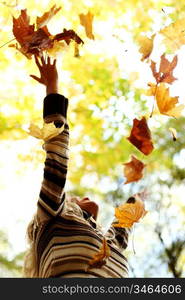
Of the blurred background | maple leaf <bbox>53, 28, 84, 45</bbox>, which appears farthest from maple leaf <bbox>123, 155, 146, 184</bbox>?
the blurred background

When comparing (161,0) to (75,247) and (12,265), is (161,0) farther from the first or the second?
(12,265)

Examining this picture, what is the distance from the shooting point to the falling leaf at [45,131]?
117 centimetres

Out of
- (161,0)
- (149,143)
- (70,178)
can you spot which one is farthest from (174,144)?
(149,143)

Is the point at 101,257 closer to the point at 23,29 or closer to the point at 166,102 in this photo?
the point at 166,102

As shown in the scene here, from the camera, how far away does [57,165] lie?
1.26 meters

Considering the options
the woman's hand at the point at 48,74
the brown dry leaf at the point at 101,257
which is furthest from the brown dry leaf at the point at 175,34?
the brown dry leaf at the point at 101,257

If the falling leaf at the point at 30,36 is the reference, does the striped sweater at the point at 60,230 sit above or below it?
below

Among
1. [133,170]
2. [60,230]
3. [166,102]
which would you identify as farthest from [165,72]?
[60,230]

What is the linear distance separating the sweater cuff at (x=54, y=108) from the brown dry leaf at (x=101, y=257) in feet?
1.28

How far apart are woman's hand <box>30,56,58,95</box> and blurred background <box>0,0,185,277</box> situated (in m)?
0.76

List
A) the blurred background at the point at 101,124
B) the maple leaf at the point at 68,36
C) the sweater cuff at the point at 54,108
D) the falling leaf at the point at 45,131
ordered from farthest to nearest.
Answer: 1. the blurred background at the point at 101,124
2. the maple leaf at the point at 68,36
3. the sweater cuff at the point at 54,108
4. the falling leaf at the point at 45,131

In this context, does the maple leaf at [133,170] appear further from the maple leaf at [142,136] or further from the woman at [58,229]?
the woman at [58,229]

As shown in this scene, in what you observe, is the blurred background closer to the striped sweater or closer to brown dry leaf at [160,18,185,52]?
brown dry leaf at [160,18,185,52]

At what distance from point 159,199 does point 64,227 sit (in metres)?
3.03
